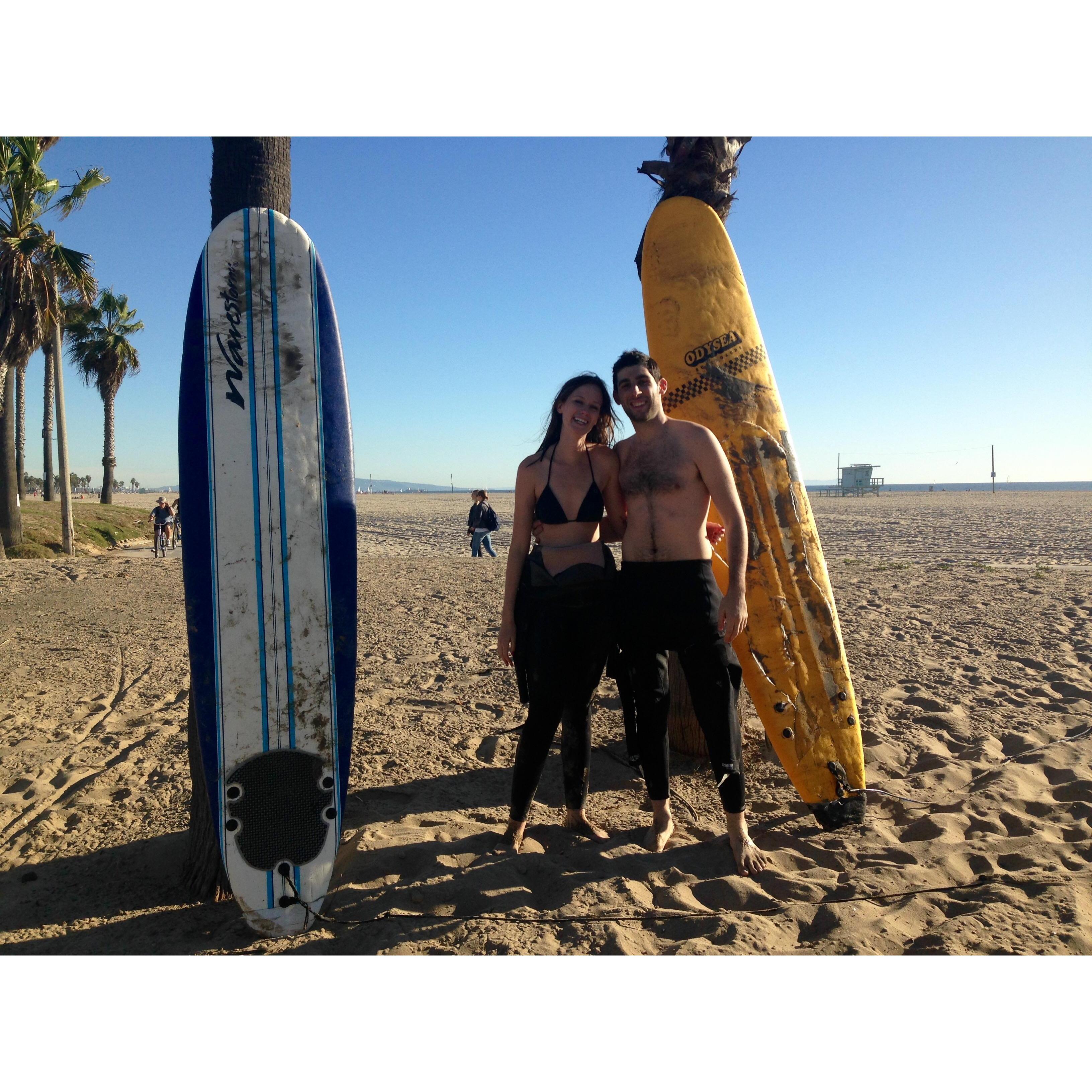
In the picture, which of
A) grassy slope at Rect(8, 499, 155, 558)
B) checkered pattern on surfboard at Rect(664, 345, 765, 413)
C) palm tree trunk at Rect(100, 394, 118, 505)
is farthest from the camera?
palm tree trunk at Rect(100, 394, 118, 505)

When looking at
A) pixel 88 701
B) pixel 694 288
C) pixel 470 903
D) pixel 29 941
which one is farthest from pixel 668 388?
pixel 88 701

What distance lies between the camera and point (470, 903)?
211cm

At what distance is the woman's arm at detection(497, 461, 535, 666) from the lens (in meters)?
2.41

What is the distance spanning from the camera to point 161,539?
48.8 ft

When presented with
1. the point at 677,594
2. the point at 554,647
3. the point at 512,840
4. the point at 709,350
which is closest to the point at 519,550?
the point at 554,647

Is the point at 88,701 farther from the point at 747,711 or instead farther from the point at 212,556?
the point at 747,711

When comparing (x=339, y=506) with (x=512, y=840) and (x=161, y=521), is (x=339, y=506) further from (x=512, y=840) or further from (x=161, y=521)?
(x=161, y=521)

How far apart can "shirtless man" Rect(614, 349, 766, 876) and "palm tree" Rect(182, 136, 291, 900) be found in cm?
150

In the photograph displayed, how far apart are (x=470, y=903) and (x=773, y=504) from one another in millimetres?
2062

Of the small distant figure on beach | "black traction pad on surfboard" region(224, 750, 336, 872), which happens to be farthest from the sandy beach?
the small distant figure on beach

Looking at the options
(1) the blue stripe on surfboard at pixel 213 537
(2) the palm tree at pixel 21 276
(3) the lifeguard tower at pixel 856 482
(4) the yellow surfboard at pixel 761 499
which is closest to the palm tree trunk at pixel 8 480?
(2) the palm tree at pixel 21 276

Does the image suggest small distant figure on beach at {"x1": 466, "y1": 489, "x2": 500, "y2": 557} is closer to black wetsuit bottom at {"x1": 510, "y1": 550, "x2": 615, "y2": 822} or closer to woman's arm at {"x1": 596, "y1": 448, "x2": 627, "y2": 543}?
woman's arm at {"x1": 596, "y1": 448, "x2": 627, "y2": 543}

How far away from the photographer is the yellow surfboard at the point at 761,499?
272 centimetres

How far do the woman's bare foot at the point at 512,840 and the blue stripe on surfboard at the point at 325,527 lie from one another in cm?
61
